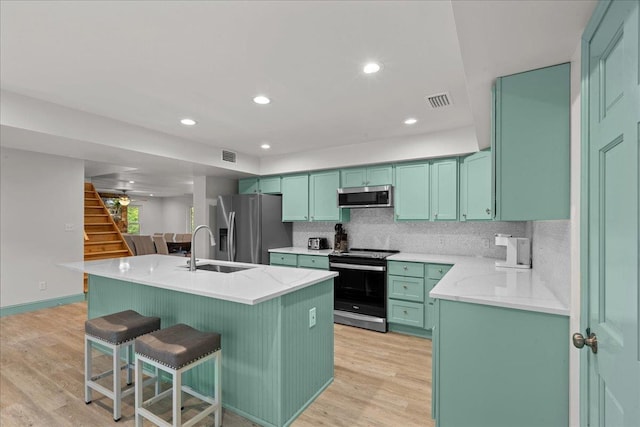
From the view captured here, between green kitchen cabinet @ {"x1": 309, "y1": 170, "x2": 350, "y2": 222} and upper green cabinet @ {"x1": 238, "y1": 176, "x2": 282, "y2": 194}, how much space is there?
26.9 inches

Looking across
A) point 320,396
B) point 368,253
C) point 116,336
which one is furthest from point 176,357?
point 368,253

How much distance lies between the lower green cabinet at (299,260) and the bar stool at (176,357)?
2.47 metres

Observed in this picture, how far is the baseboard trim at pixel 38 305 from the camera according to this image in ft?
13.4

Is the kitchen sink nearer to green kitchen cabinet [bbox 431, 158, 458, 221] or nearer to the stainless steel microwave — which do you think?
the stainless steel microwave

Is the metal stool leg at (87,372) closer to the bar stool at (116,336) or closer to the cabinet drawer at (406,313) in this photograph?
the bar stool at (116,336)

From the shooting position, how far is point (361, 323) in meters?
3.87

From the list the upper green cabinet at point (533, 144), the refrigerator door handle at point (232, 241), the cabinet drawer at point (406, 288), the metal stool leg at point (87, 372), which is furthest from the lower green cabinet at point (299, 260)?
the upper green cabinet at point (533, 144)

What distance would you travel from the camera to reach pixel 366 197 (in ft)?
14.0

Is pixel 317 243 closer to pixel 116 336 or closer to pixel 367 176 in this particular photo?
pixel 367 176

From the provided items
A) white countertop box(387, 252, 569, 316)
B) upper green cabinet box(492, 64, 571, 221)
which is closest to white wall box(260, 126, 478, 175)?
white countertop box(387, 252, 569, 316)

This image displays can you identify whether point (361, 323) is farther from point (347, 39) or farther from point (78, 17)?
point (78, 17)

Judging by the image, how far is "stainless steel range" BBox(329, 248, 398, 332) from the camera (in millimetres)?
3768

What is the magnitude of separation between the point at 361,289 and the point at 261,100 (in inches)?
99.3

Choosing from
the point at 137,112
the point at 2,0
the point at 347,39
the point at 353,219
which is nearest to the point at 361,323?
the point at 353,219
